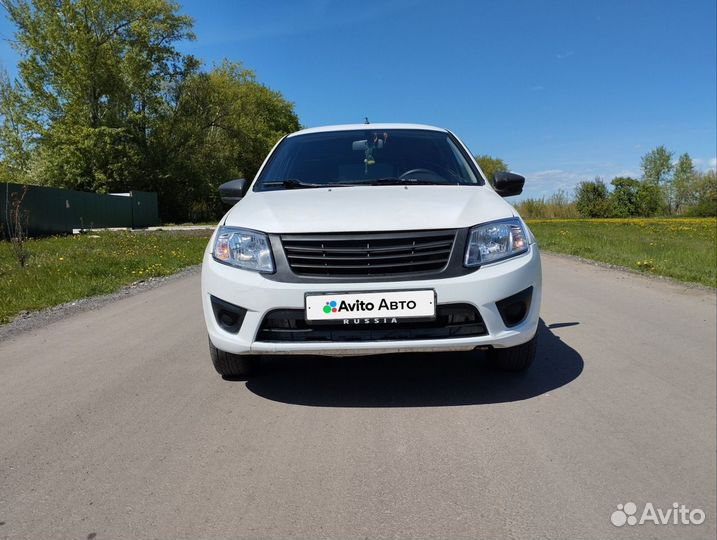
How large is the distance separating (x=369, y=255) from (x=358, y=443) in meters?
0.99

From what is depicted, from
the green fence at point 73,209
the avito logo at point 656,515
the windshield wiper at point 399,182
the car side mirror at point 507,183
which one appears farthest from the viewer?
the green fence at point 73,209

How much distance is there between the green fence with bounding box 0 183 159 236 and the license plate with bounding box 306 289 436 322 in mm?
14864

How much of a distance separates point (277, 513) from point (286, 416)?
1.00 meters

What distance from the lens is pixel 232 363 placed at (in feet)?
11.9

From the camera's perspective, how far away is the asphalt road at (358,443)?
2160mm

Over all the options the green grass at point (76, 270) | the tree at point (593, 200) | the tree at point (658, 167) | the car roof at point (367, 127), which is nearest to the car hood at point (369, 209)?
the car roof at point (367, 127)

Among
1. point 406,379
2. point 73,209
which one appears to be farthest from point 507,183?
point 73,209

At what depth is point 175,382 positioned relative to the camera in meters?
3.83

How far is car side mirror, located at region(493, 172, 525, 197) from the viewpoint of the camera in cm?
443

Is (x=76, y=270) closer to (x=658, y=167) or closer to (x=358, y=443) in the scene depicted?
(x=358, y=443)

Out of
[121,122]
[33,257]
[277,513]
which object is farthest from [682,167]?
[277,513]

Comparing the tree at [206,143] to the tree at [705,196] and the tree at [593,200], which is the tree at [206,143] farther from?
the tree at [705,196]

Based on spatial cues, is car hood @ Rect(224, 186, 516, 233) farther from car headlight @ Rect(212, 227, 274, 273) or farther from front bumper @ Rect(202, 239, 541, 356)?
front bumper @ Rect(202, 239, 541, 356)

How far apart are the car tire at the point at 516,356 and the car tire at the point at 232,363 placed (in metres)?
1.59
